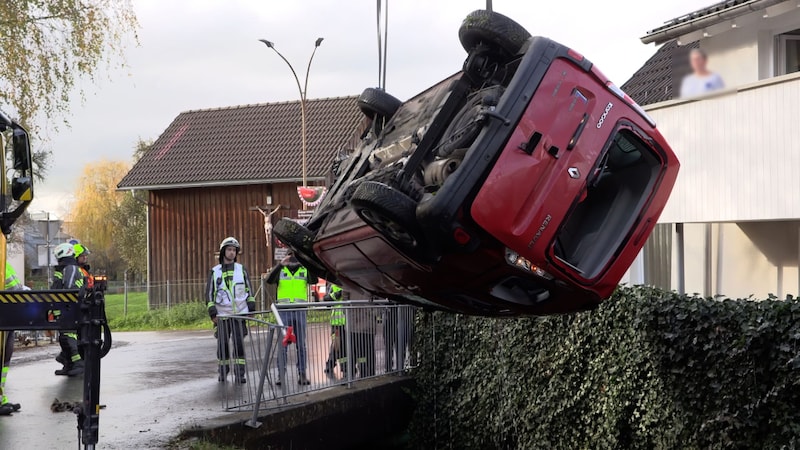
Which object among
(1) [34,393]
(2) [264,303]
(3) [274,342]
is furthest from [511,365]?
(2) [264,303]

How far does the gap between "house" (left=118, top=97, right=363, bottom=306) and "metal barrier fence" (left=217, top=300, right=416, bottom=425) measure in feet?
69.3

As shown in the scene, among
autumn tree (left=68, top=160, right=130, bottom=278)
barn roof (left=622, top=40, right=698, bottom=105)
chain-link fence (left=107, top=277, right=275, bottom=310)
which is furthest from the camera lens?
autumn tree (left=68, top=160, right=130, bottom=278)

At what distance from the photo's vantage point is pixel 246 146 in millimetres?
36438

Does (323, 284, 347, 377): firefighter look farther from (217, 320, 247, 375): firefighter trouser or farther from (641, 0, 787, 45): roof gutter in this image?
(641, 0, 787, 45): roof gutter

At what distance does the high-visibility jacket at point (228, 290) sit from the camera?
38.7 ft

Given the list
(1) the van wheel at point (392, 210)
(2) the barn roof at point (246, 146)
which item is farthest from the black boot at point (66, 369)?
(2) the barn roof at point (246, 146)

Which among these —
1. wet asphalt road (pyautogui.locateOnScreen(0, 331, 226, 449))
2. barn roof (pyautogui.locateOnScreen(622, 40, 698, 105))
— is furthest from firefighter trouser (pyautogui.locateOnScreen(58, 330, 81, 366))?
barn roof (pyautogui.locateOnScreen(622, 40, 698, 105))

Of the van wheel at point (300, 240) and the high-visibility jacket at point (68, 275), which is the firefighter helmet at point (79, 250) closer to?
the high-visibility jacket at point (68, 275)

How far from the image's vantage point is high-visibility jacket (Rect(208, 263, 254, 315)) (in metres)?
11.8

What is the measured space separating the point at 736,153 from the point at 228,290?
7.36 meters

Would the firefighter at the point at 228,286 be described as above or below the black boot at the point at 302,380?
above

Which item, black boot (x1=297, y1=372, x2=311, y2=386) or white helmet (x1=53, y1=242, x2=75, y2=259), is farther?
white helmet (x1=53, y1=242, x2=75, y2=259)

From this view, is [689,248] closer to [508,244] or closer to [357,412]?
[357,412]

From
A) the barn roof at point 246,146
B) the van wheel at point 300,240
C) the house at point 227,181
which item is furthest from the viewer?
the barn roof at point 246,146
